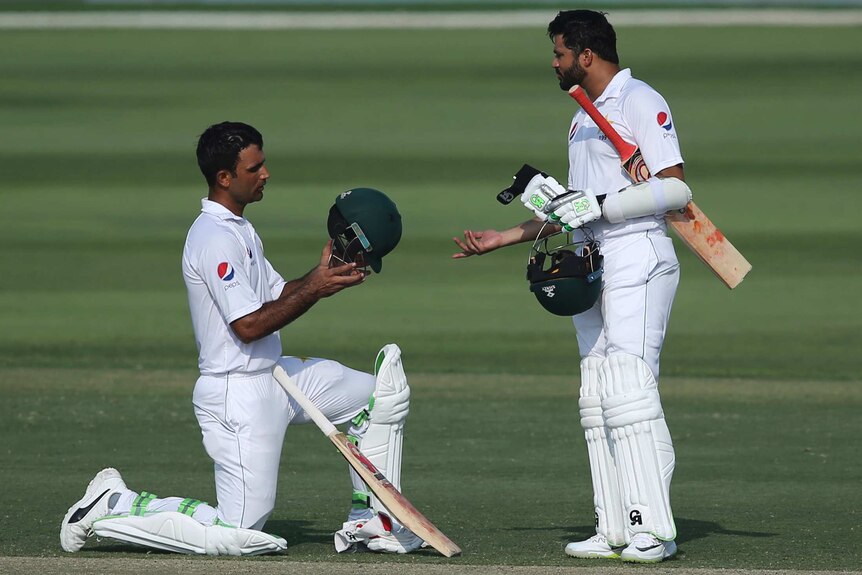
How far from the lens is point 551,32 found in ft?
15.7

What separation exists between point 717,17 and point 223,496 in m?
16.1

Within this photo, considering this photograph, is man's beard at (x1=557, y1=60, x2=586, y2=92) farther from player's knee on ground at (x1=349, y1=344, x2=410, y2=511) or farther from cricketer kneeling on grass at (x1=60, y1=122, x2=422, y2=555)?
player's knee on ground at (x1=349, y1=344, x2=410, y2=511)

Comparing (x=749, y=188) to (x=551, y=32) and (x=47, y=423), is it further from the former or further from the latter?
(x=551, y=32)

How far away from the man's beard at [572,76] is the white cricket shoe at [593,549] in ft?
4.88

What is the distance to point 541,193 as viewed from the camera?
15.0 feet

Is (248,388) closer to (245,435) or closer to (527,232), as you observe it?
(245,435)

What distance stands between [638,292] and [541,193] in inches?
17.4

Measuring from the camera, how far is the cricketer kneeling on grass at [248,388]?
14.9 feet

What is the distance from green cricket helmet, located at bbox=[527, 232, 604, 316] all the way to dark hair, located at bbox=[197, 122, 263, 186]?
1034 mm

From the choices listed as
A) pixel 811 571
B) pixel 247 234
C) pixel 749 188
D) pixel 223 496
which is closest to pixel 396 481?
pixel 223 496

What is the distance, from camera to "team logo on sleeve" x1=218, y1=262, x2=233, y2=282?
455 centimetres

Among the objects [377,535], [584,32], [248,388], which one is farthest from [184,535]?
[584,32]

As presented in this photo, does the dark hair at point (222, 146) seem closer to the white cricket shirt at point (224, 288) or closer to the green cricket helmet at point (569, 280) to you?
the white cricket shirt at point (224, 288)

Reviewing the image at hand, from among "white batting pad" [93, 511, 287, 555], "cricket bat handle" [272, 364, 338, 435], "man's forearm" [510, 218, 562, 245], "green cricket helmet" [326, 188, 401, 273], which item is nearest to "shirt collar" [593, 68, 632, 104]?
"man's forearm" [510, 218, 562, 245]
